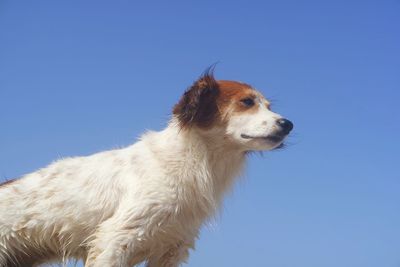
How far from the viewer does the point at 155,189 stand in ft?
22.8

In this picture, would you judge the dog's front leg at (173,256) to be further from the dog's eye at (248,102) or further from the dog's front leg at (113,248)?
the dog's eye at (248,102)

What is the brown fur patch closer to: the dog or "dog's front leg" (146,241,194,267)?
the dog

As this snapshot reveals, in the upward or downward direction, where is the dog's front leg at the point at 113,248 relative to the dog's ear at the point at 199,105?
downward

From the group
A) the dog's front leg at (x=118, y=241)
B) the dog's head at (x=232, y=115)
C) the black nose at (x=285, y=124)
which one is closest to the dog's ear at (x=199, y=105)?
the dog's head at (x=232, y=115)

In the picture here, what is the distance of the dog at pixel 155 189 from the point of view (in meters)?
6.96

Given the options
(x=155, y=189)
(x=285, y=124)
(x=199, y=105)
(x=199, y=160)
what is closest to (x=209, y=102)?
(x=199, y=105)

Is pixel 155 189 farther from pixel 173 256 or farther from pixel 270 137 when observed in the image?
pixel 270 137

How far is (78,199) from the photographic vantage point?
24.1 feet

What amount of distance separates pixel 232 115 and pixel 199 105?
457 millimetres

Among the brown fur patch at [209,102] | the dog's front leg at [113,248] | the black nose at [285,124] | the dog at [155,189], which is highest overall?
the brown fur patch at [209,102]

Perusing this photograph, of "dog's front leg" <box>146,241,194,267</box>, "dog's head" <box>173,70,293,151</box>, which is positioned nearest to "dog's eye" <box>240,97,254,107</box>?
"dog's head" <box>173,70,293,151</box>

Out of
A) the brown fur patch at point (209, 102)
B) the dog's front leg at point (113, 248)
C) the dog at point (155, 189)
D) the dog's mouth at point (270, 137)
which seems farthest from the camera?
the brown fur patch at point (209, 102)

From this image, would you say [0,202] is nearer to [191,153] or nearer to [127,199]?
[127,199]

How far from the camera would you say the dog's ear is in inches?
293
